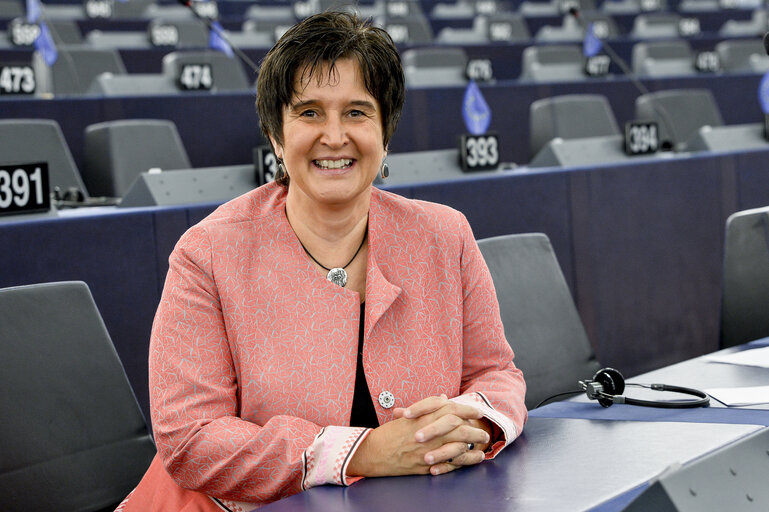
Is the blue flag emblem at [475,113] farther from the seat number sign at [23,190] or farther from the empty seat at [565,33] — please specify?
the empty seat at [565,33]

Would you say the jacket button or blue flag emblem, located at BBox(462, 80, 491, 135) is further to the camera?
blue flag emblem, located at BBox(462, 80, 491, 135)

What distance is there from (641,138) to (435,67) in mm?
2733

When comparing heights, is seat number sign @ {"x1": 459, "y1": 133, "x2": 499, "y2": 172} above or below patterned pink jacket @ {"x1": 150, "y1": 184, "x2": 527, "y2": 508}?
above

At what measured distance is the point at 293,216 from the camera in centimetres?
143

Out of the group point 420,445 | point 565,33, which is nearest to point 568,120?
point 420,445

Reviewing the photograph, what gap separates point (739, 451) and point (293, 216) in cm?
74

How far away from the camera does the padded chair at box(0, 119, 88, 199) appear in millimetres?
3398

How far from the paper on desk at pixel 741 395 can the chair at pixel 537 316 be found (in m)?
0.46

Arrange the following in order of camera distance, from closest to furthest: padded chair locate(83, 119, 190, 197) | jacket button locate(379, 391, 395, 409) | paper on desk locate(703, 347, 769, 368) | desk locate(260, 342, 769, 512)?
desk locate(260, 342, 769, 512), jacket button locate(379, 391, 395, 409), paper on desk locate(703, 347, 769, 368), padded chair locate(83, 119, 190, 197)

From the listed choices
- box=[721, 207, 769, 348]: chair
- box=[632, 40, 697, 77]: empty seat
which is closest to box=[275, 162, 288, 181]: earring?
box=[721, 207, 769, 348]: chair

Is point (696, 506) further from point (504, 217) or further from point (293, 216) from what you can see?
point (504, 217)

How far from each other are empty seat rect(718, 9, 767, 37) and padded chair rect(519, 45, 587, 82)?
2545mm

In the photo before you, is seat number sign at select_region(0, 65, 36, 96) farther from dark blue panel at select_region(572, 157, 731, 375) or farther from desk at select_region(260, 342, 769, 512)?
desk at select_region(260, 342, 769, 512)

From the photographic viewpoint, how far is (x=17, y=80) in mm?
4059
